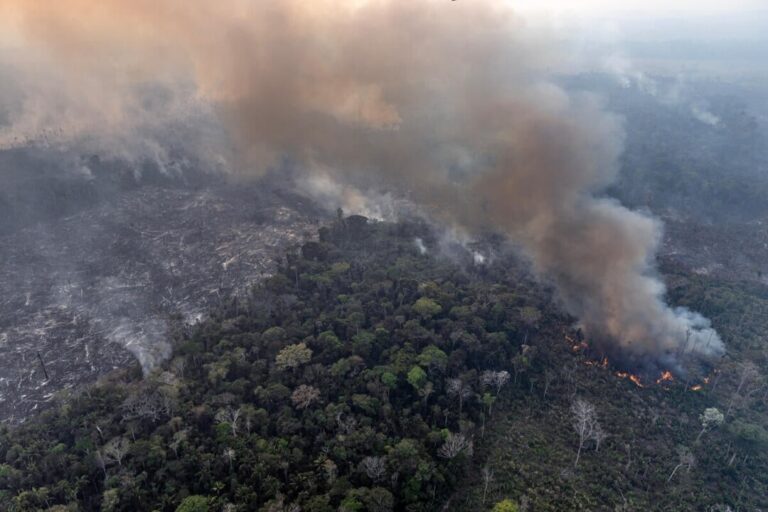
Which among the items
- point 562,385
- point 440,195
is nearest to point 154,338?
point 562,385

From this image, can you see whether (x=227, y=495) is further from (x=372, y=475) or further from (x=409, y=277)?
(x=409, y=277)

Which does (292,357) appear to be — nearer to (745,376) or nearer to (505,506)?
(505,506)

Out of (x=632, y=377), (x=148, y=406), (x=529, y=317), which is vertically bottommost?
(x=632, y=377)

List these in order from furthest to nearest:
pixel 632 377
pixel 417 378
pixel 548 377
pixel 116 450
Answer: pixel 632 377 → pixel 548 377 → pixel 417 378 → pixel 116 450

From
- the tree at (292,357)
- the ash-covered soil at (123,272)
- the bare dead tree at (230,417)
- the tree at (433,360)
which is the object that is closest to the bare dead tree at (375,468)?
the bare dead tree at (230,417)

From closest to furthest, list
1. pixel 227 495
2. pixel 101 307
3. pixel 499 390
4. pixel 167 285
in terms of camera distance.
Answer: pixel 227 495 < pixel 499 390 < pixel 101 307 < pixel 167 285

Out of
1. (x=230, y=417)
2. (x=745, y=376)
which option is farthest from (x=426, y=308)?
(x=745, y=376)

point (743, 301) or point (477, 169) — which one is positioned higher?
point (477, 169)

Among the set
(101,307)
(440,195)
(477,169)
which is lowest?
(101,307)
